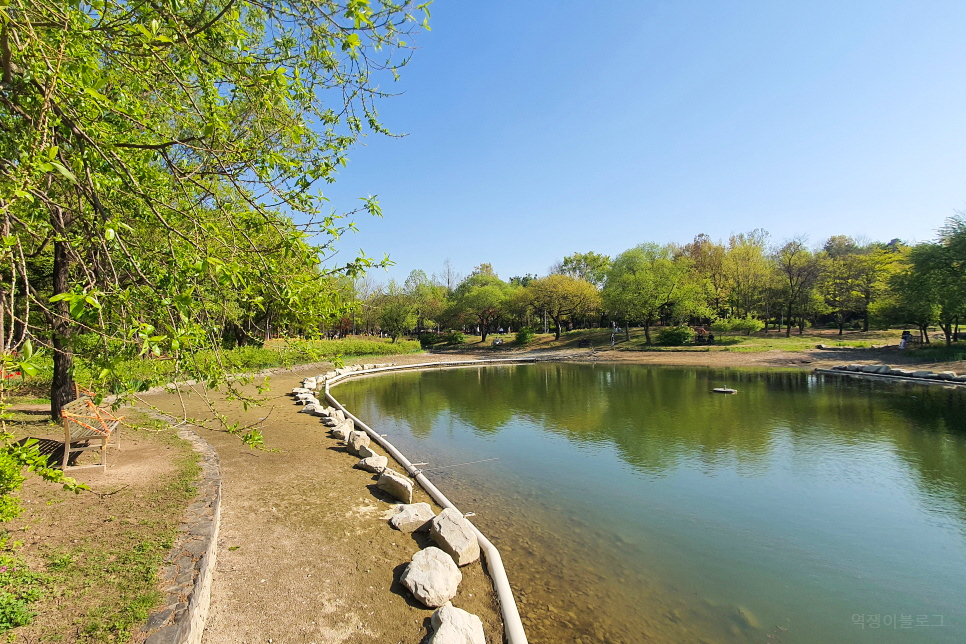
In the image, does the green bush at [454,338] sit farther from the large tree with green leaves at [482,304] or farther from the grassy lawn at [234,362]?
the grassy lawn at [234,362]

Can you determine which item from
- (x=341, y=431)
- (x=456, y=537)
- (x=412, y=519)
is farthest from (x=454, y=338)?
(x=456, y=537)

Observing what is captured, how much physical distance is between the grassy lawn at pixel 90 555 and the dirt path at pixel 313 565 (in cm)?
55

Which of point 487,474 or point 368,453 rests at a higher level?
point 368,453

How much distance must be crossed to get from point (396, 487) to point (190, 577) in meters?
2.97

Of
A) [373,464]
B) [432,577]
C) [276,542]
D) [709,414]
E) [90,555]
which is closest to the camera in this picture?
[90,555]

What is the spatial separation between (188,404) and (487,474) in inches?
366

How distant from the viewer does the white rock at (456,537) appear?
468 cm

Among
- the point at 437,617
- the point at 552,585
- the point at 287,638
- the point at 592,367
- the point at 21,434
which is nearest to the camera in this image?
the point at 287,638

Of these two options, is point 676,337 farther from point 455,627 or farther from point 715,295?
point 455,627

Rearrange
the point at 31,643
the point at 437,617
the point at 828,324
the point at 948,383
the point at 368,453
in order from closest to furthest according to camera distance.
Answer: the point at 31,643 → the point at 437,617 → the point at 368,453 → the point at 948,383 → the point at 828,324

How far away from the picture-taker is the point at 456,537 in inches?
190

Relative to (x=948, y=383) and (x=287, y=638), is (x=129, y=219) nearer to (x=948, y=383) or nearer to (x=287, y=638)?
(x=287, y=638)

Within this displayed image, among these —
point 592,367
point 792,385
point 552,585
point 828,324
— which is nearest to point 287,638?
point 552,585

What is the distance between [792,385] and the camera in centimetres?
1972
